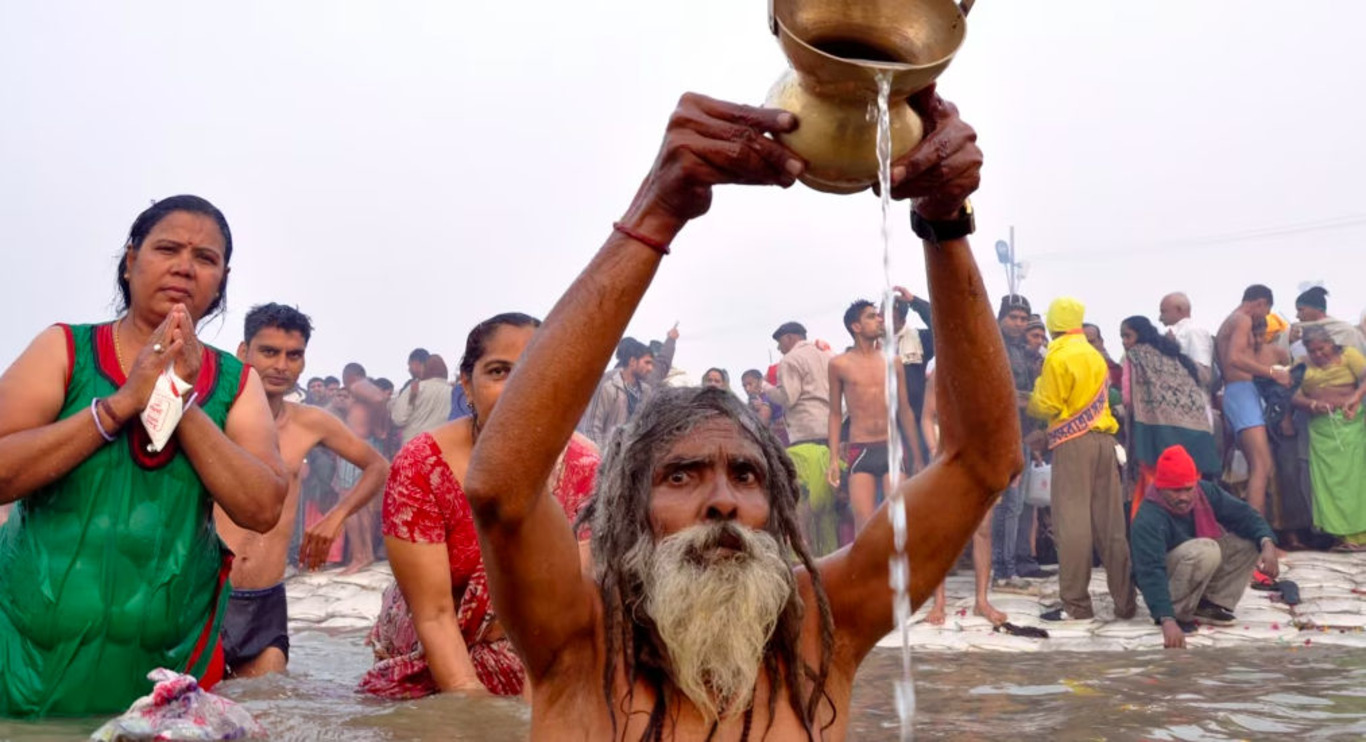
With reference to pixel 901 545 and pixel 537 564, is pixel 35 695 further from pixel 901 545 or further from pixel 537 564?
pixel 901 545

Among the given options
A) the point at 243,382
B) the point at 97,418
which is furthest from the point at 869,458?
the point at 97,418

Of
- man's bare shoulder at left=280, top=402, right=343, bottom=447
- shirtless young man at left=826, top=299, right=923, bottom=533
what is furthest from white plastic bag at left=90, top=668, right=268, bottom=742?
shirtless young man at left=826, top=299, right=923, bottom=533

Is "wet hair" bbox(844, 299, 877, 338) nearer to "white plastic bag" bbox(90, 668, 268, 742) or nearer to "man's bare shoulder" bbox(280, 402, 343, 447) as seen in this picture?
"man's bare shoulder" bbox(280, 402, 343, 447)

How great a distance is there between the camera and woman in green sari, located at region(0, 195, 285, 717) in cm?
377

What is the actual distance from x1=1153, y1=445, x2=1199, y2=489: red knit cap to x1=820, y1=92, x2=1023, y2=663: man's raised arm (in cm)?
600

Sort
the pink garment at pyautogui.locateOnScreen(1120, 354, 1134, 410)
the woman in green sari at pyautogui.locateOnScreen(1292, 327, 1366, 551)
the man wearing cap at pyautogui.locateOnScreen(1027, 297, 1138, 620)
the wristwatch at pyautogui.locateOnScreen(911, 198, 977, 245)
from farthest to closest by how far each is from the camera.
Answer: the woman in green sari at pyautogui.locateOnScreen(1292, 327, 1366, 551) → the pink garment at pyautogui.locateOnScreen(1120, 354, 1134, 410) → the man wearing cap at pyautogui.locateOnScreen(1027, 297, 1138, 620) → the wristwatch at pyautogui.locateOnScreen(911, 198, 977, 245)

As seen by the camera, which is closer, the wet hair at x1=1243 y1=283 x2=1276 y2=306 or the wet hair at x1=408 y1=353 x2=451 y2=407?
the wet hair at x1=1243 y1=283 x2=1276 y2=306

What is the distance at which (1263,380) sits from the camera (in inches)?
398

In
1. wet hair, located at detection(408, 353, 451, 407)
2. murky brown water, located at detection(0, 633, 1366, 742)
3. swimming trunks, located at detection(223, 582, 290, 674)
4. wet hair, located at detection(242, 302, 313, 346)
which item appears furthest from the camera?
wet hair, located at detection(408, 353, 451, 407)

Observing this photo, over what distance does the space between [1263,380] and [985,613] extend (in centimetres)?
318

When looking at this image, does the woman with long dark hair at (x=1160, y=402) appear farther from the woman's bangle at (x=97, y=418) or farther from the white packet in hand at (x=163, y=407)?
the woman's bangle at (x=97, y=418)

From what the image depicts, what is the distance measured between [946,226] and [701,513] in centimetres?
79

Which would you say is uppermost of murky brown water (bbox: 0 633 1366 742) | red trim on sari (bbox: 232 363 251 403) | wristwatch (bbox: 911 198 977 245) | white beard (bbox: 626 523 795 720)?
wristwatch (bbox: 911 198 977 245)

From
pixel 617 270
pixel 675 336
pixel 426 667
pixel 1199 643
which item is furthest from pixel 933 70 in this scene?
pixel 675 336
